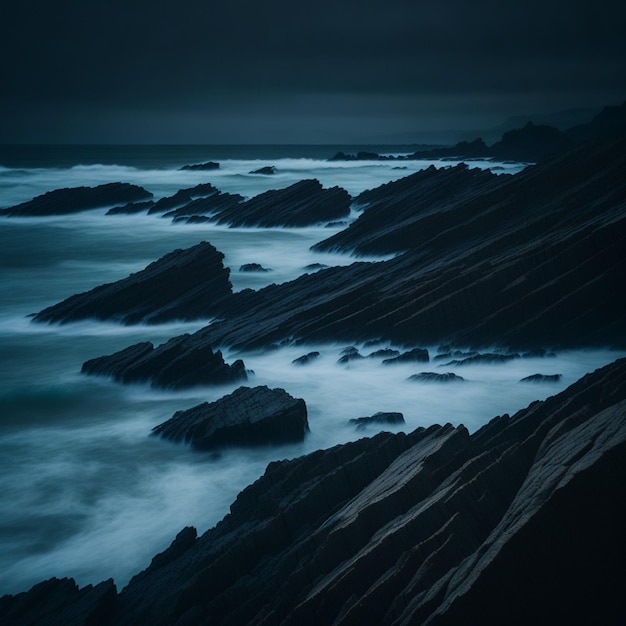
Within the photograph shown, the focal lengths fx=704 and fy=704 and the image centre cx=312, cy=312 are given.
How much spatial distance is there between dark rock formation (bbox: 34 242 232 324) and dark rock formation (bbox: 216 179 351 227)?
1356 centimetres

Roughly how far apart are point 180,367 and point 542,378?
7.67 metres

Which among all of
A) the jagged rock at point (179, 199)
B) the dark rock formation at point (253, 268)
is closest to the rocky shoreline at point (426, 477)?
the dark rock formation at point (253, 268)

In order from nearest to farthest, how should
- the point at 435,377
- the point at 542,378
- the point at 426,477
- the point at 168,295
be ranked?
the point at 426,477
the point at 542,378
the point at 435,377
the point at 168,295

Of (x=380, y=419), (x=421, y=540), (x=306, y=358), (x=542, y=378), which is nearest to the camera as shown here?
(x=421, y=540)

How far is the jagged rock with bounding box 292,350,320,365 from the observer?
16.5m

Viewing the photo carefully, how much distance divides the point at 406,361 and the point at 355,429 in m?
2.99

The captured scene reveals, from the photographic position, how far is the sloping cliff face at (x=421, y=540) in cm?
554

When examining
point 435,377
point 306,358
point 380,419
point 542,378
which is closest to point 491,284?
point 542,378

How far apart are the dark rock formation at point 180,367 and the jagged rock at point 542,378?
607 cm

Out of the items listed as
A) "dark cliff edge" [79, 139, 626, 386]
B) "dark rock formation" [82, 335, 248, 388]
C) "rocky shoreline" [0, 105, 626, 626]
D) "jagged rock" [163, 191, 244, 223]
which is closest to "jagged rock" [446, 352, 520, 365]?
"rocky shoreline" [0, 105, 626, 626]

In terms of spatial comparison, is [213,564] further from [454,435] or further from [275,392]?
[275,392]

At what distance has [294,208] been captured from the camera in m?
35.3

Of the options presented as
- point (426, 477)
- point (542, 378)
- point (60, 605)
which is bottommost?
point (60, 605)

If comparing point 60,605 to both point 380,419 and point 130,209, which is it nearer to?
point 380,419
